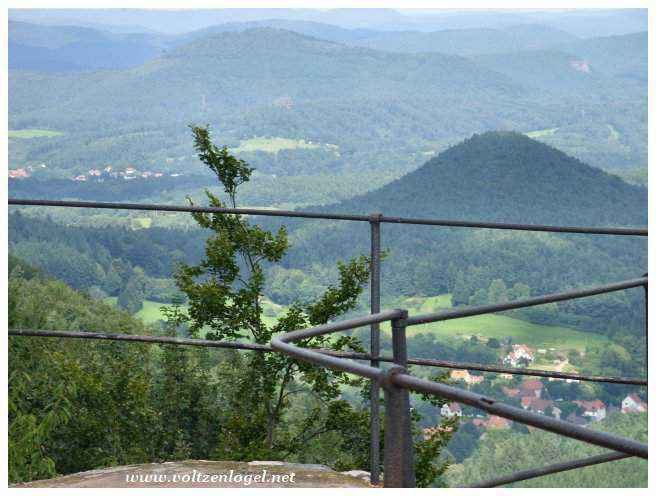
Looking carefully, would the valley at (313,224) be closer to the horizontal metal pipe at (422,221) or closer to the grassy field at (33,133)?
the horizontal metal pipe at (422,221)

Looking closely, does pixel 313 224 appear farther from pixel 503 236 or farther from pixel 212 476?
pixel 212 476

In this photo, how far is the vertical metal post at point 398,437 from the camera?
1.11 metres

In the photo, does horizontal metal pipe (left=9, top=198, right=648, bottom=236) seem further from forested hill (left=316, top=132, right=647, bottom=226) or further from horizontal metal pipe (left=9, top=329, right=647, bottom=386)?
forested hill (left=316, top=132, right=647, bottom=226)

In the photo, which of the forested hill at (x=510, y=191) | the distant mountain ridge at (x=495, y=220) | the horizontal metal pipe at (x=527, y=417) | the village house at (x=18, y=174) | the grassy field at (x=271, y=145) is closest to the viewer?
the horizontal metal pipe at (x=527, y=417)

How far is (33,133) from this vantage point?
305 ft

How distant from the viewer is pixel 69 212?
57781mm

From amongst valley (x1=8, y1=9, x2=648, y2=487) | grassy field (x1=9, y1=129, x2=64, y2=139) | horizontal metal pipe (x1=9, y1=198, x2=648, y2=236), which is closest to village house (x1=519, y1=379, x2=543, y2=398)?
valley (x1=8, y1=9, x2=648, y2=487)

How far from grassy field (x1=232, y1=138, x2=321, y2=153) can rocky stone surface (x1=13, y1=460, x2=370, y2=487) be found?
82.8 metres

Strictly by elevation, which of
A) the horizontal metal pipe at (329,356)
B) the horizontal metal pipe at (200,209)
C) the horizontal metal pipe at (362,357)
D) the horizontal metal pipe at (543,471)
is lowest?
the horizontal metal pipe at (543,471)

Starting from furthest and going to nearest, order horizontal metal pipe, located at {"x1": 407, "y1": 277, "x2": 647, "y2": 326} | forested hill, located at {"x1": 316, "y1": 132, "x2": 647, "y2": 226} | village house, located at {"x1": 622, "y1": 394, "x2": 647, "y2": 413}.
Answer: forested hill, located at {"x1": 316, "y1": 132, "x2": 647, "y2": 226} → village house, located at {"x1": 622, "y1": 394, "x2": 647, "y2": 413} → horizontal metal pipe, located at {"x1": 407, "y1": 277, "x2": 647, "y2": 326}

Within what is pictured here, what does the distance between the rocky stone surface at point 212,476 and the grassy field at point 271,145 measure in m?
82.8

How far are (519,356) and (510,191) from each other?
2328 centimetres

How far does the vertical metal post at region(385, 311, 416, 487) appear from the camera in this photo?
1105 mm

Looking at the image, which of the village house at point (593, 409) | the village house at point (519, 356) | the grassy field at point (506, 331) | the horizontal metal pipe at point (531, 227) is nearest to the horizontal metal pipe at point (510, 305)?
the horizontal metal pipe at point (531, 227)
